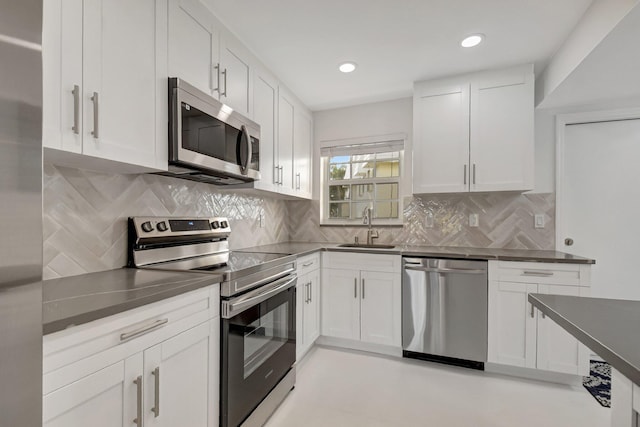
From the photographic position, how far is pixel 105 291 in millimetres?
1109

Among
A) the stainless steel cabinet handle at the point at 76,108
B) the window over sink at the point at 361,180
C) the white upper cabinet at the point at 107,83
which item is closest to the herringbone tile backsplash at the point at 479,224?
the window over sink at the point at 361,180

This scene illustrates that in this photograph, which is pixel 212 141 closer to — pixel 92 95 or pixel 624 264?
pixel 92 95

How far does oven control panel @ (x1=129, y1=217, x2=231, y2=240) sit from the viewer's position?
5.33 ft

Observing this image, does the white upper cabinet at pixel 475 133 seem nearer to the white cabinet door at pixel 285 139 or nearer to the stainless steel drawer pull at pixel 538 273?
the stainless steel drawer pull at pixel 538 273

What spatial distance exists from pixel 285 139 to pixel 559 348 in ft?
9.15

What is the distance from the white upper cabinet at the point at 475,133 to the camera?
8.07 feet

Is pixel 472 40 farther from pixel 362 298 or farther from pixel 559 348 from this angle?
pixel 559 348

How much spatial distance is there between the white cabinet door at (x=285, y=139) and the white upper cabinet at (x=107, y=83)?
1248 mm

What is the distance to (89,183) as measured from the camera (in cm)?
Answer: 146

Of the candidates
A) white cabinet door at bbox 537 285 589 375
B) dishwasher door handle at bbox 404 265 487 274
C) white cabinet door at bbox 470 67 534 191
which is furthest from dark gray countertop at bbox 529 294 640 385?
white cabinet door at bbox 470 67 534 191

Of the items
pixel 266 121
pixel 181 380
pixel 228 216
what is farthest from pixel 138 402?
pixel 266 121

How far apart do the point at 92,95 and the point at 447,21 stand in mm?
2027

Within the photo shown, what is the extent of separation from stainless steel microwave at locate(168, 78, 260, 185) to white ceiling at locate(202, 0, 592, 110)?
2.09 ft

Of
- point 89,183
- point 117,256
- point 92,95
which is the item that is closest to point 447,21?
point 92,95
